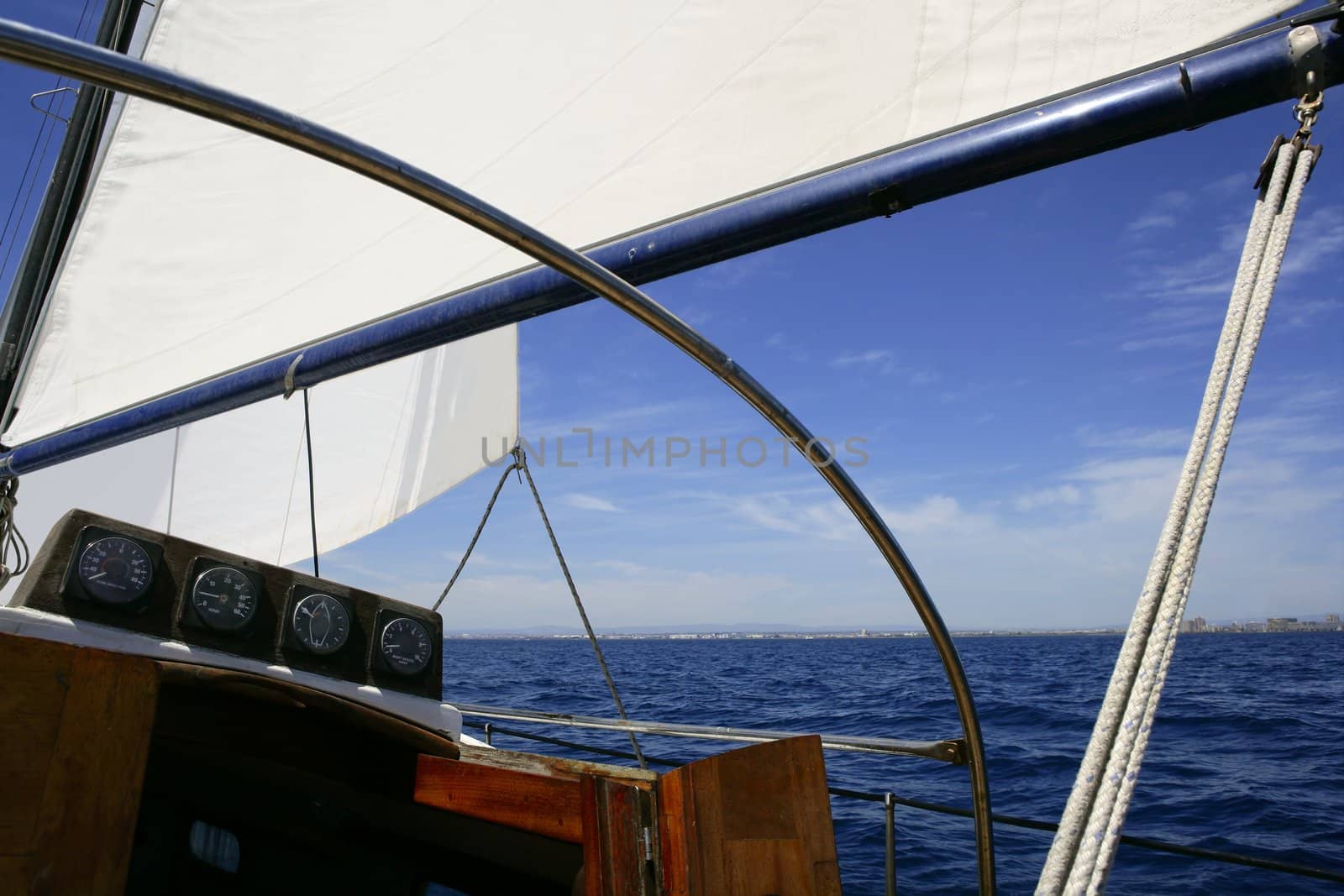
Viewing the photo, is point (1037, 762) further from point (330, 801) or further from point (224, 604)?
point (224, 604)

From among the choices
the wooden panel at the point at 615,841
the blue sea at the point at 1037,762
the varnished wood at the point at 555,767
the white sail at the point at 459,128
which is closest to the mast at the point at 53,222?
the white sail at the point at 459,128

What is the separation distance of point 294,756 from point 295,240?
5.98 feet

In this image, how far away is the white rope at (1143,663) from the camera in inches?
36.1

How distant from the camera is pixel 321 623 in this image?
6.87ft

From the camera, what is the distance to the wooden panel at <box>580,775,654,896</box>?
56.7 inches

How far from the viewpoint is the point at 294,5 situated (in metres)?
2.75

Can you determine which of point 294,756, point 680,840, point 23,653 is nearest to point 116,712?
point 23,653

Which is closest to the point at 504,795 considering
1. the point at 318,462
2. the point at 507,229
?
the point at 507,229

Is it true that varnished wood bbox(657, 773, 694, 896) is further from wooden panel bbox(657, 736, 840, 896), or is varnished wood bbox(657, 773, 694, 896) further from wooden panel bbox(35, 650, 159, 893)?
wooden panel bbox(35, 650, 159, 893)

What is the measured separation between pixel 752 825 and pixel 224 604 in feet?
4.47

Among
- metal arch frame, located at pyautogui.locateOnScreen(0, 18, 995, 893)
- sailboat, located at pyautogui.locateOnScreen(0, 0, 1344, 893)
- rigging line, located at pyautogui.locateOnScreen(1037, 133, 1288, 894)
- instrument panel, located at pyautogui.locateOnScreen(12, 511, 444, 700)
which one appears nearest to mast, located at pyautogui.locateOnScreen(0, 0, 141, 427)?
sailboat, located at pyautogui.locateOnScreen(0, 0, 1344, 893)

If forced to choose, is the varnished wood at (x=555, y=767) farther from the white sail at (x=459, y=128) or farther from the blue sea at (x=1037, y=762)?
the blue sea at (x=1037, y=762)

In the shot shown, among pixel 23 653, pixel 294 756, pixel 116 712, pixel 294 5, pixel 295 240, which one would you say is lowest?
pixel 294 756

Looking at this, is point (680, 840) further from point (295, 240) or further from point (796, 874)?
point (295, 240)
